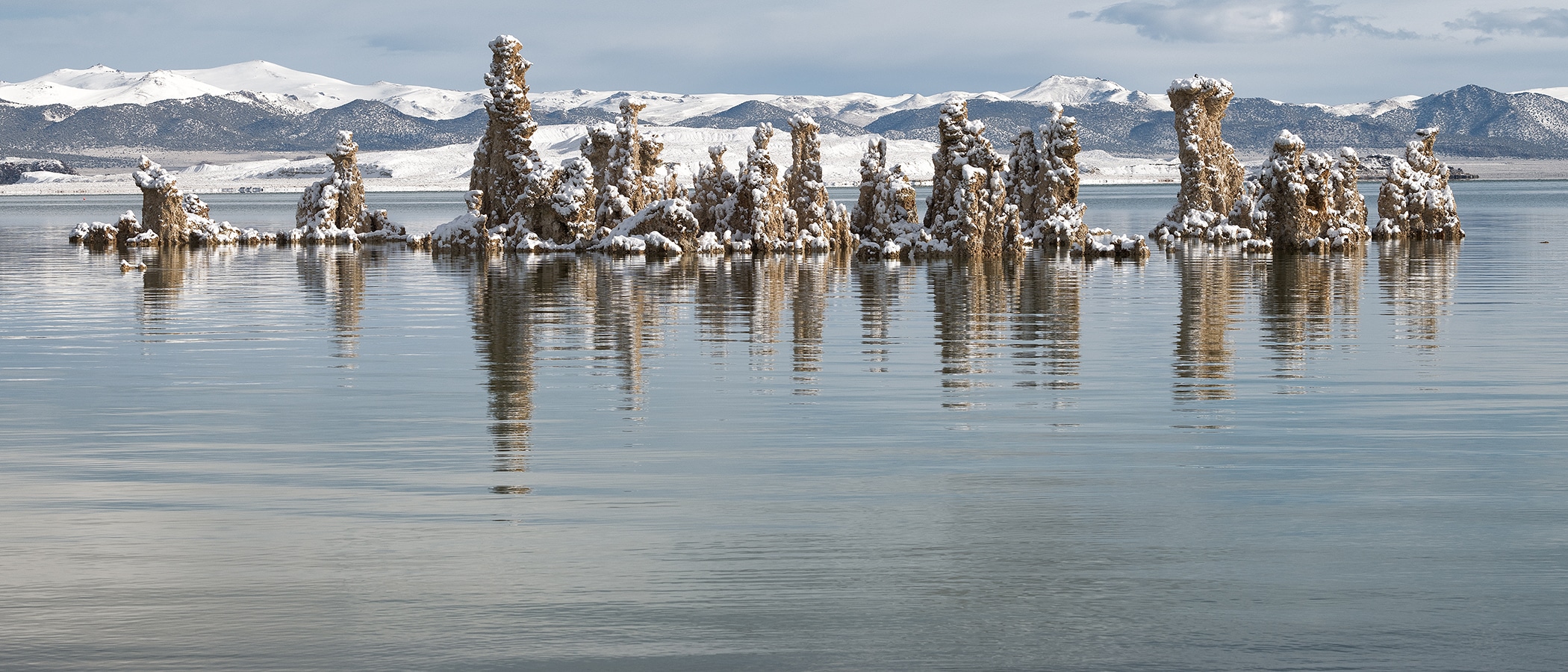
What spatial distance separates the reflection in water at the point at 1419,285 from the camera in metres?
24.3

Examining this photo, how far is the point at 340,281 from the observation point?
41.0m

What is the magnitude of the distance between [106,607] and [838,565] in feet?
12.2

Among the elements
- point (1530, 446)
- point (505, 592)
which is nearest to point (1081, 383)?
point (1530, 446)

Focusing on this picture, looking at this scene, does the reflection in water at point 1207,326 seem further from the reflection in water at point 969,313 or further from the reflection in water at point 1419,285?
the reflection in water at point 1419,285

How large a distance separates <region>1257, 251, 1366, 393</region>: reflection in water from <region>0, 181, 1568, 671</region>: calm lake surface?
24cm

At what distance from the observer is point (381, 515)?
10.1 metres

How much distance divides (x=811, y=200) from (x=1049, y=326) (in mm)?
40579

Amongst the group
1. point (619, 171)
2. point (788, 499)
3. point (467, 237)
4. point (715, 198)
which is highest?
point (619, 171)

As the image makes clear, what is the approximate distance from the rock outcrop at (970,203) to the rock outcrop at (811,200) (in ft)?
Answer: 15.7

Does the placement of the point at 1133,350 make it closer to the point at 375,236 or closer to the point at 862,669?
the point at 862,669

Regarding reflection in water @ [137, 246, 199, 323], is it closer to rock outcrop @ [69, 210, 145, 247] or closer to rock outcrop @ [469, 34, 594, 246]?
rock outcrop @ [69, 210, 145, 247]

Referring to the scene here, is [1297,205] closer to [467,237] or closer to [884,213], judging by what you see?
[884,213]

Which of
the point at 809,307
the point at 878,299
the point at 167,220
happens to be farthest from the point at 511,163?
the point at 809,307

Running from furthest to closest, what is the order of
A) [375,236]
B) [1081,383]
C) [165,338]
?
1. [375,236]
2. [165,338]
3. [1081,383]
